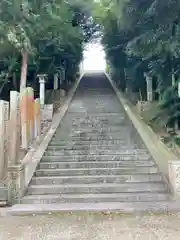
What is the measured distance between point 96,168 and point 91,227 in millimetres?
2930

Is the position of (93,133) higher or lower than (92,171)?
higher

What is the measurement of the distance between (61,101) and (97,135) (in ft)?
20.7

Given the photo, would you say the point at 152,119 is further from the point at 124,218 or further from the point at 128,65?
the point at 124,218

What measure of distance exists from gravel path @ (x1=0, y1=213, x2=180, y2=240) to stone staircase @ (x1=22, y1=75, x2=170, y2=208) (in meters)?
1.03

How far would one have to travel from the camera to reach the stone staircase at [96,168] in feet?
22.0

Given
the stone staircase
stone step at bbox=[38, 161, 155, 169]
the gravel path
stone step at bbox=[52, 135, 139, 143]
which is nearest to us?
the gravel path

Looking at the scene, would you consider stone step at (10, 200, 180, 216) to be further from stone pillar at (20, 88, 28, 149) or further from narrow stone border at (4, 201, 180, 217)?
stone pillar at (20, 88, 28, 149)

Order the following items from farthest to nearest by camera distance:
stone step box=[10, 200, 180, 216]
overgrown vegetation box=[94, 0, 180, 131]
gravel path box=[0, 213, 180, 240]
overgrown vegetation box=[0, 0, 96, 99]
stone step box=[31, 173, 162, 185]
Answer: overgrown vegetation box=[0, 0, 96, 99] → overgrown vegetation box=[94, 0, 180, 131] → stone step box=[31, 173, 162, 185] → stone step box=[10, 200, 180, 216] → gravel path box=[0, 213, 180, 240]

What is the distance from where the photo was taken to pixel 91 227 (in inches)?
199

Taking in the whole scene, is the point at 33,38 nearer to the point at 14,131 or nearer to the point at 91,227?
the point at 14,131

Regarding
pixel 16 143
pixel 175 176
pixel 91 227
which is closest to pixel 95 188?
pixel 175 176

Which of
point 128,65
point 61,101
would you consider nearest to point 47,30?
point 61,101

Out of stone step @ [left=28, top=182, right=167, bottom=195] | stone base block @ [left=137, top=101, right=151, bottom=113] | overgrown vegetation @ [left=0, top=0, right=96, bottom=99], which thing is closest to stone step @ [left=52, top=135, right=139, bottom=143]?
stone step @ [left=28, top=182, right=167, bottom=195]

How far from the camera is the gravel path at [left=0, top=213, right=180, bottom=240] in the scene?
4.70m
